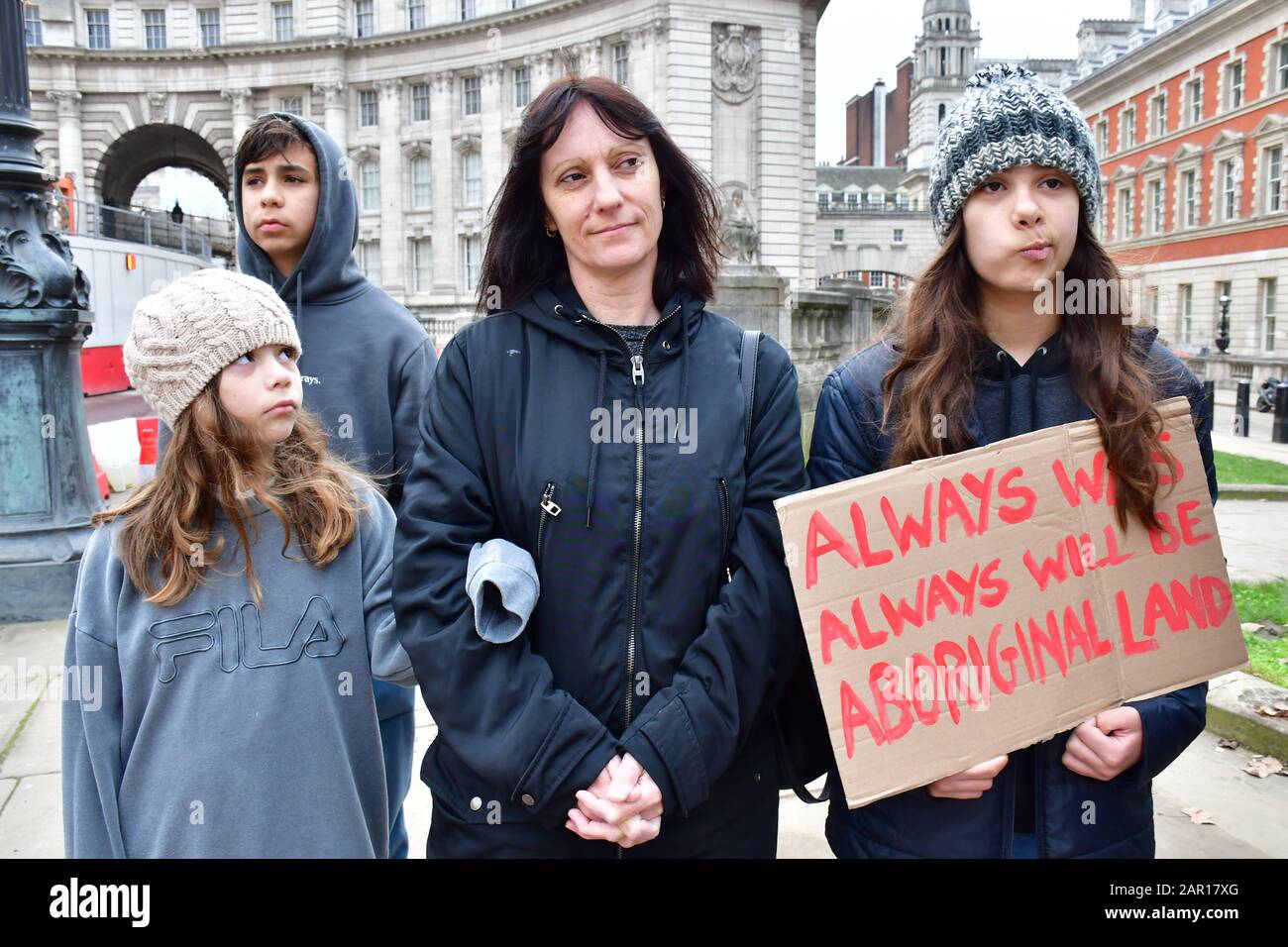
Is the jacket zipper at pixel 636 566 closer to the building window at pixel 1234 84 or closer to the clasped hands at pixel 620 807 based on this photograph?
the clasped hands at pixel 620 807

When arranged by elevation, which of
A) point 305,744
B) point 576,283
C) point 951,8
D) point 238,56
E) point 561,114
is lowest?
point 305,744

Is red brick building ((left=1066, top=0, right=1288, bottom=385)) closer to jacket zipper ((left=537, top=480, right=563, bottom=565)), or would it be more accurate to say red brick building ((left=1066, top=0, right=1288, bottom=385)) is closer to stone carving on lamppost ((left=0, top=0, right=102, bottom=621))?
stone carving on lamppost ((left=0, top=0, right=102, bottom=621))

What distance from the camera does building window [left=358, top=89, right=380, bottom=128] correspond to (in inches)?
2062

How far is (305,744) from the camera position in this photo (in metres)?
2.34

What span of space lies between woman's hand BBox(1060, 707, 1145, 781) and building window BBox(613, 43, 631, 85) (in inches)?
1732

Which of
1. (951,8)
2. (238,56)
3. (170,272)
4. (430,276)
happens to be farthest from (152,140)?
(951,8)

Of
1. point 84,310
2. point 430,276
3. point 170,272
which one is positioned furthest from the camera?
point 430,276

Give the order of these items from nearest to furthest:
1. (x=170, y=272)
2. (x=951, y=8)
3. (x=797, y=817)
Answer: (x=797, y=817) → (x=170, y=272) → (x=951, y=8)

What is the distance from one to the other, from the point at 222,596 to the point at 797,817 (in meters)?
2.61

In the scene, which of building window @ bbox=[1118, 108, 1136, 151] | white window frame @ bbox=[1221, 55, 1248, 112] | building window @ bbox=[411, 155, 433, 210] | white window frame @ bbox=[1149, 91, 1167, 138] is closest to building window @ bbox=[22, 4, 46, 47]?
building window @ bbox=[411, 155, 433, 210]

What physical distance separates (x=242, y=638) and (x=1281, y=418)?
2047 cm

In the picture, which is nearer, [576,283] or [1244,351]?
[576,283]

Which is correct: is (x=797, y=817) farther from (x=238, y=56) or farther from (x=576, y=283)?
(x=238, y=56)

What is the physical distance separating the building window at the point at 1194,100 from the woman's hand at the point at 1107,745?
45.5m
